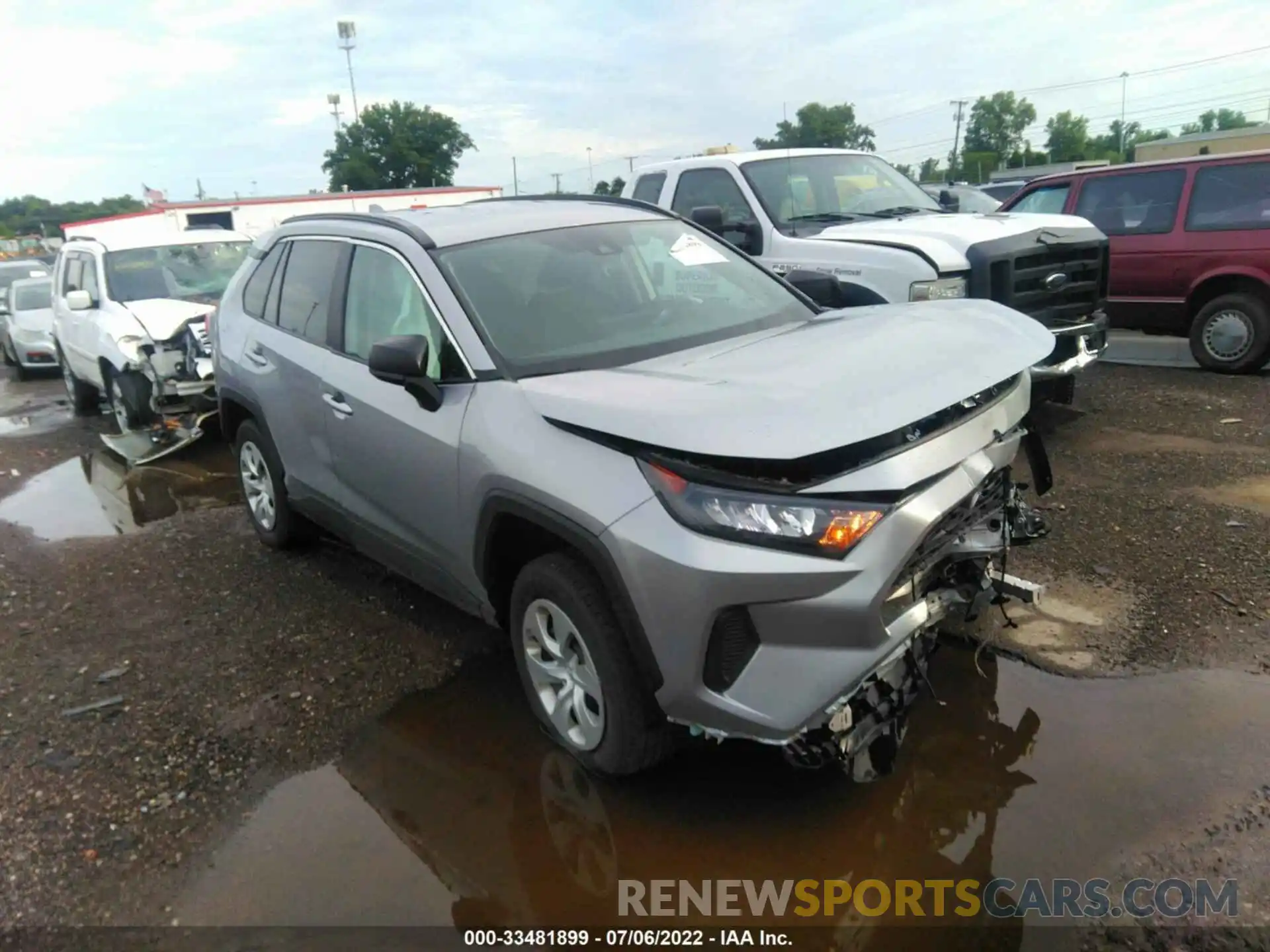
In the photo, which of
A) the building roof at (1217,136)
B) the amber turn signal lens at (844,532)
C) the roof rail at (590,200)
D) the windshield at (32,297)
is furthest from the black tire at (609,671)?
the building roof at (1217,136)

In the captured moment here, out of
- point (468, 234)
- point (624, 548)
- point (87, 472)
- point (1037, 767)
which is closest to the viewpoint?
point (624, 548)

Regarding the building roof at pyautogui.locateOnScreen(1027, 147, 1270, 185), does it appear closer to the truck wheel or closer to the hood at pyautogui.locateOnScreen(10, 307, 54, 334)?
the truck wheel

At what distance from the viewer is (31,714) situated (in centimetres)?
401

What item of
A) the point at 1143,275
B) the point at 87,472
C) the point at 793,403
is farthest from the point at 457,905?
the point at 1143,275

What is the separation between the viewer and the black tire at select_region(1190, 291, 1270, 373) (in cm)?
798

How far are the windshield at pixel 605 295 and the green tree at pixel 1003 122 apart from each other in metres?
98.4

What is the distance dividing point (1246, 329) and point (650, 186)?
5226 millimetres

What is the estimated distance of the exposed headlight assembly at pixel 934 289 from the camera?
19.3ft

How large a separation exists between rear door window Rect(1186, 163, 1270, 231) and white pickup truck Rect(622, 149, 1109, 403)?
1892mm

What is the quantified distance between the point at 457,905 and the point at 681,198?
616 centimetres

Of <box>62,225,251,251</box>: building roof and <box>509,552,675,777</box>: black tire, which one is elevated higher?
<box>62,225,251,251</box>: building roof

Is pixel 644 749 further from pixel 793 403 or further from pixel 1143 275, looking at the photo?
pixel 1143 275

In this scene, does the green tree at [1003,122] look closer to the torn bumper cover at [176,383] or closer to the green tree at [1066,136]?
the green tree at [1066,136]

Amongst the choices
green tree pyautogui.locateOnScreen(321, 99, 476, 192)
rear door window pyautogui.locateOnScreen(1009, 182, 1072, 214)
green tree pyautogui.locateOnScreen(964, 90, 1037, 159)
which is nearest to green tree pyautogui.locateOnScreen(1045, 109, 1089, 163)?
green tree pyautogui.locateOnScreen(964, 90, 1037, 159)
